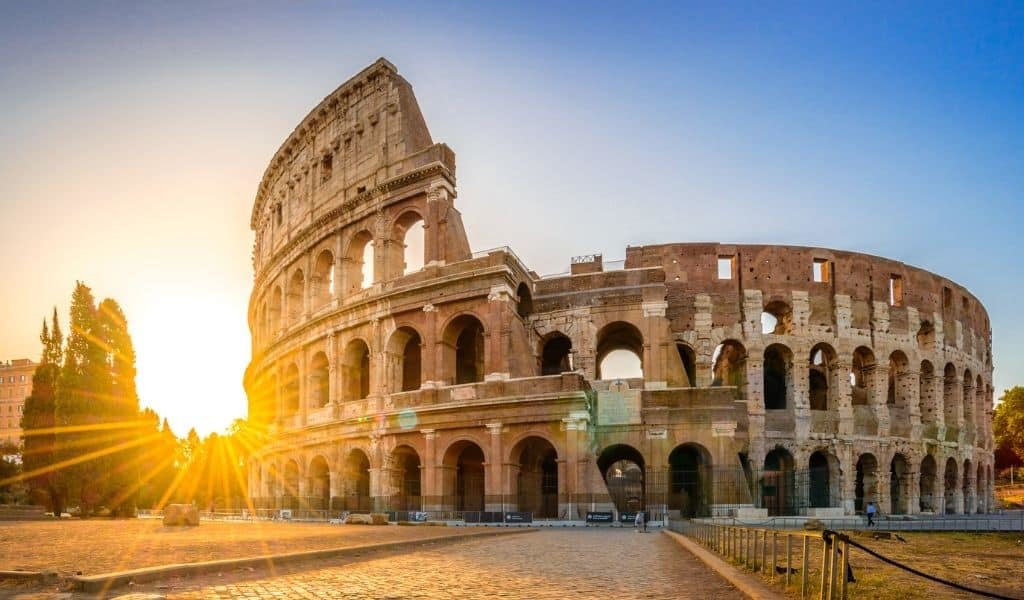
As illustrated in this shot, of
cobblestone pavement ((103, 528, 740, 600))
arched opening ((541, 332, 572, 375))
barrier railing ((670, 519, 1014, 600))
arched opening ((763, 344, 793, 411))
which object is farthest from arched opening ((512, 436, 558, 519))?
cobblestone pavement ((103, 528, 740, 600))

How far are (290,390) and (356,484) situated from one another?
754 centimetres

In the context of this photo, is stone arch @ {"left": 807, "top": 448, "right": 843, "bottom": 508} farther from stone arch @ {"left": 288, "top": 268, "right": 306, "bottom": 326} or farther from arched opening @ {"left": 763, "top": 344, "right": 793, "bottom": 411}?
stone arch @ {"left": 288, "top": 268, "right": 306, "bottom": 326}

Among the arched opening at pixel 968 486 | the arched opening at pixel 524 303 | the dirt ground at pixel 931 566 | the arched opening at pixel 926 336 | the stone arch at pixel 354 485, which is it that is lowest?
the arched opening at pixel 968 486

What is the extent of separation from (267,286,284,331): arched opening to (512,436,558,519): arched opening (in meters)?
16.1

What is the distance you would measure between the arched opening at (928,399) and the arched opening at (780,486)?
27.2 feet

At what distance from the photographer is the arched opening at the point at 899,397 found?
34.3 m

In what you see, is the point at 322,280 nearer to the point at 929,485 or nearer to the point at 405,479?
the point at 405,479

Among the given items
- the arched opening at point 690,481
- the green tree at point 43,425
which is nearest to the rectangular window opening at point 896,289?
the arched opening at point 690,481

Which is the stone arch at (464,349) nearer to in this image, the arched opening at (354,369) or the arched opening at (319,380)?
the arched opening at (354,369)

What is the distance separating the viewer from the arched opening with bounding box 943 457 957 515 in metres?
37.2

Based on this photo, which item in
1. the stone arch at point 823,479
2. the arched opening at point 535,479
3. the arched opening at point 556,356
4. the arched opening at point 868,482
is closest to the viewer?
the arched opening at point 535,479

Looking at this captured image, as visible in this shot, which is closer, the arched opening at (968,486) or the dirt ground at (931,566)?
the dirt ground at (931,566)

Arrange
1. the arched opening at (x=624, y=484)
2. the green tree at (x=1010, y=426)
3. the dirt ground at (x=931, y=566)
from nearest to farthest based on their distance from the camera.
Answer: the dirt ground at (x=931, y=566), the arched opening at (x=624, y=484), the green tree at (x=1010, y=426)

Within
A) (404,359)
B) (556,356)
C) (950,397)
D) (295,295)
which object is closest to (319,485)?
(404,359)
